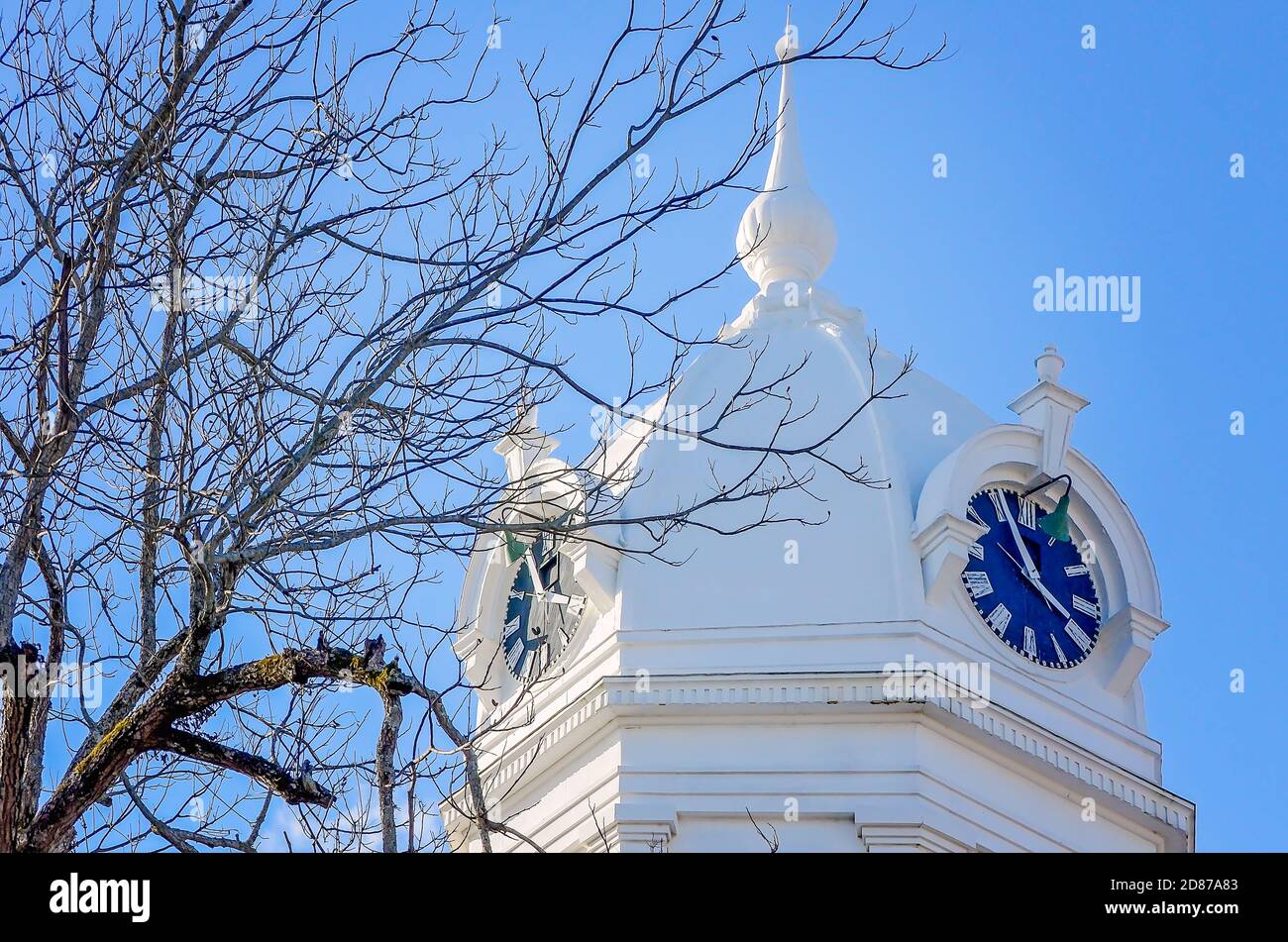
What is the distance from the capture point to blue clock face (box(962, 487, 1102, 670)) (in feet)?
78.0

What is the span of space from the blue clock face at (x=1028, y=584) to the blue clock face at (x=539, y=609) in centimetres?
453

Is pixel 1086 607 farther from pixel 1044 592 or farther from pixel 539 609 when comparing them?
pixel 539 609

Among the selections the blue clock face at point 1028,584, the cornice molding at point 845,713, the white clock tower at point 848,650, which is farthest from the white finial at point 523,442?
the blue clock face at point 1028,584

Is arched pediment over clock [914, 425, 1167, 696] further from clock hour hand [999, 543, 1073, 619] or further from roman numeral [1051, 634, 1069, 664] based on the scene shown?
clock hour hand [999, 543, 1073, 619]

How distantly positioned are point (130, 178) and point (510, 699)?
15.2 metres

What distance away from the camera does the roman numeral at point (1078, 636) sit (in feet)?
80.0

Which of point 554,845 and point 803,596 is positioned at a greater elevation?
point 803,596

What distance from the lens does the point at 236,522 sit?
926 cm

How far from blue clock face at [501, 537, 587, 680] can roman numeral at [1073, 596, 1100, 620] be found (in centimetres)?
582

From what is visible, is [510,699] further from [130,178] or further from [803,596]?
[130,178]

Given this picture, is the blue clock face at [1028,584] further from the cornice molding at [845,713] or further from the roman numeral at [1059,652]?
the cornice molding at [845,713]

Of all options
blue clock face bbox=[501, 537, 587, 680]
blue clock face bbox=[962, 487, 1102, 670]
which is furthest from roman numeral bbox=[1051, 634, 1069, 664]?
blue clock face bbox=[501, 537, 587, 680]

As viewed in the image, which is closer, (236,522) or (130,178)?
(236,522)
